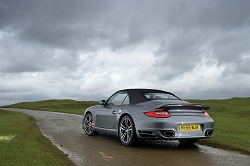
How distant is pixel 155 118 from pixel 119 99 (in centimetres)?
211

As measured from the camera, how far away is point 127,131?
26.4ft

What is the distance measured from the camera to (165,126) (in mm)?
7168

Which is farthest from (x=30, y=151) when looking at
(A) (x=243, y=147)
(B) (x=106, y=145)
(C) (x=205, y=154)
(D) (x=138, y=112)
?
(A) (x=243, y=147)

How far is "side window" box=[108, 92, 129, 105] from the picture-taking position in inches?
346

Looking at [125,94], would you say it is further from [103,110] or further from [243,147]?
[243,147]

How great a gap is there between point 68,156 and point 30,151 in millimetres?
904

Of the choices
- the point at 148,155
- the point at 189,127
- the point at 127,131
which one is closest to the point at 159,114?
the point at 189,127

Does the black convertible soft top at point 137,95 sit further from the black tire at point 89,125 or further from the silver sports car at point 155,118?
the black tire at point 89,125

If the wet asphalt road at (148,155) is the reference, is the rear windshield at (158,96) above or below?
above

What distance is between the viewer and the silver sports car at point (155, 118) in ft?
23.8

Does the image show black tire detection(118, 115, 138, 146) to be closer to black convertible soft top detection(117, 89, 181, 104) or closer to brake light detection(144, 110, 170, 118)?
black convertible soft top detection(117, 89, 181, 104)

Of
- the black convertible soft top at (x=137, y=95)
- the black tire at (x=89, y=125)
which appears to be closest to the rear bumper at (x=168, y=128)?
the black convertible soft top at (x=137, y=95)

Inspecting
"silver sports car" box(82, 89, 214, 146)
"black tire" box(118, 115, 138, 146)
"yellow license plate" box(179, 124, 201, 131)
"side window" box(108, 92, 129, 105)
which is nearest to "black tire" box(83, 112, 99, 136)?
"side window" box(108, 92, 129, 105)

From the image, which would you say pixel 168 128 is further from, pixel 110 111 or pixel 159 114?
pixel 110 111
